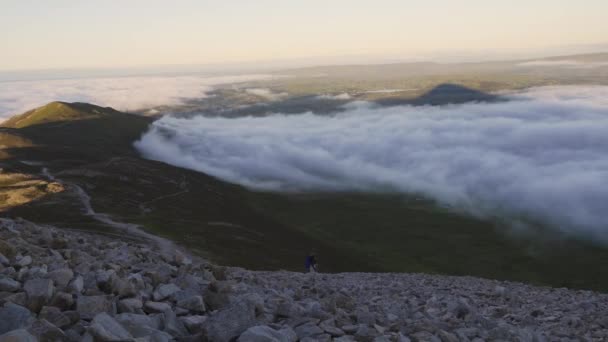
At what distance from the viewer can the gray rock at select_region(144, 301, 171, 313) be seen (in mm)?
14120

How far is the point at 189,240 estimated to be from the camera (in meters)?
102

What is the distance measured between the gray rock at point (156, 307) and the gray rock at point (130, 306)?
200 mm

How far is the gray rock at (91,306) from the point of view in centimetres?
1254

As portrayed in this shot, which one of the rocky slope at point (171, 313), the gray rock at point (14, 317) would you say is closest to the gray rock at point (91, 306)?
the rocky slope at point (171, 313)

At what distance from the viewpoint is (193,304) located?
15.0 meters

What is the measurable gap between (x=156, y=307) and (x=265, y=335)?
3.68 m

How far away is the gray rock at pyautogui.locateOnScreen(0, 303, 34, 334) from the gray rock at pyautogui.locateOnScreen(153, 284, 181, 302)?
3.90 meters

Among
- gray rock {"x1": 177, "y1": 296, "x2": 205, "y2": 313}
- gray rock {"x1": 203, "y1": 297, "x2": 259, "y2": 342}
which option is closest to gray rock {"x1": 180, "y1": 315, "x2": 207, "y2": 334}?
gray rock {"x1": 203, "y1": 297, "x2": 259, "y2": 342}

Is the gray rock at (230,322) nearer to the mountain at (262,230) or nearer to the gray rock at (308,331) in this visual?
the gray rock at (308,331)

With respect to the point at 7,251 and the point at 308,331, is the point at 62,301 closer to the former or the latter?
the point at 308,331

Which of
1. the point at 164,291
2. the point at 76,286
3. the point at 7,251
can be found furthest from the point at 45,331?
the point at 7,251

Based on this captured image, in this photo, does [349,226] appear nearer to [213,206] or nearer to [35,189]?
[213,206]

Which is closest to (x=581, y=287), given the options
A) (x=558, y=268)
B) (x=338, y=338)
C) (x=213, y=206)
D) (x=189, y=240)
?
(x=558, y=268)

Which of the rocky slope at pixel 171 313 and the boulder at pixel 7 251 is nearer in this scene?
the rocky slope at pixel 171 313
